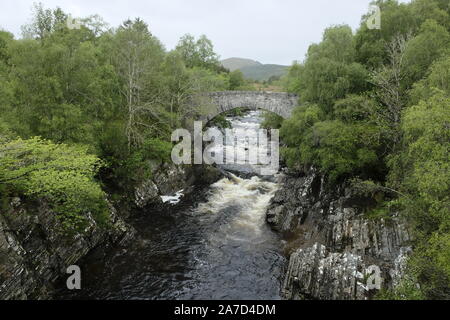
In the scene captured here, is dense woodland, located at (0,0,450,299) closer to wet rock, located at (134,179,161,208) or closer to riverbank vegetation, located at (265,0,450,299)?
riverbank vegetation, located at (265,0,450,299)

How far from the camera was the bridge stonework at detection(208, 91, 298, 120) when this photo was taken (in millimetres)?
36875

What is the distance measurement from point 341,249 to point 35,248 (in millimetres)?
17032

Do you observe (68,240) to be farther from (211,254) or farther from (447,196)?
(447,196)

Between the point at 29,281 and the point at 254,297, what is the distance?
37.6 feet

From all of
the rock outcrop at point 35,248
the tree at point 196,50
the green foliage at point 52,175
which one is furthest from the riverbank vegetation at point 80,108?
the tree at point 196,50

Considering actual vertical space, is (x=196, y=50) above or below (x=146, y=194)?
above

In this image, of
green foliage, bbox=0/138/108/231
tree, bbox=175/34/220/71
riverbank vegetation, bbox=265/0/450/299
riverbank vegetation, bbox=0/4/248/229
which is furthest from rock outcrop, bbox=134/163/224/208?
tree, bbox=175/34/220/71

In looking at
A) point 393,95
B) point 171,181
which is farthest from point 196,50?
point 393,95

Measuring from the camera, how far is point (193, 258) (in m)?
20.6

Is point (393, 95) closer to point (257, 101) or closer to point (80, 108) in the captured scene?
point (257, 101)

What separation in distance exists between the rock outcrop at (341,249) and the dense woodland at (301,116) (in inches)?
41.1

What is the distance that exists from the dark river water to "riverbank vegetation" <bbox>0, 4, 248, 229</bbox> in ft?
12.0

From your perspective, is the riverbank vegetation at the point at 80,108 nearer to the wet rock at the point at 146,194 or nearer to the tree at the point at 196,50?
the wet rock at the point at 146,194

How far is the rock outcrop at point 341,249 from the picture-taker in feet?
49.5
